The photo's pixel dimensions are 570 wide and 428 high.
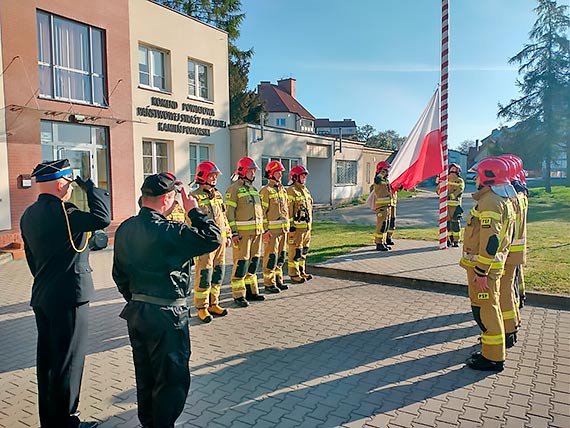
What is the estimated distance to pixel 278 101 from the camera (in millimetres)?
57031

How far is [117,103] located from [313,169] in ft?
50.7

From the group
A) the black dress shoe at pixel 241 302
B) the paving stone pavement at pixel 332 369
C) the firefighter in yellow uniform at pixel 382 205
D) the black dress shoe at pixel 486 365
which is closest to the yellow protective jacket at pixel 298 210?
the paving stone pavement at pixel 332 369

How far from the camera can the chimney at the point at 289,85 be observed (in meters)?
61.8

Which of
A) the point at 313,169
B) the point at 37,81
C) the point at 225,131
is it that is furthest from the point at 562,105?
the point at 37,81

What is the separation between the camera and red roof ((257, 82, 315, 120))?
2215 inches

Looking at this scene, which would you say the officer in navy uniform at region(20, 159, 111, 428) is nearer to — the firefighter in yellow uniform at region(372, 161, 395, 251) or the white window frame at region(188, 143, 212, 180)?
the firefighter in yellow uniform at region(372, 161, 395, 251)

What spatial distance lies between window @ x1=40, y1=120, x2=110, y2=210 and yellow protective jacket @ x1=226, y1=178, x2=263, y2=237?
7834 millimetres

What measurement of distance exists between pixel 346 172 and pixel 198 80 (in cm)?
1463

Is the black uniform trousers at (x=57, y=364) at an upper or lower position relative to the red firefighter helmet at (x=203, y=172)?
lower

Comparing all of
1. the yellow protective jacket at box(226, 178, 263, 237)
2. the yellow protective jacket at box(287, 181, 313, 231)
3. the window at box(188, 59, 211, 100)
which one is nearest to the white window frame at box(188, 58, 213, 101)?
the window at box(188, 59, 211, 100)

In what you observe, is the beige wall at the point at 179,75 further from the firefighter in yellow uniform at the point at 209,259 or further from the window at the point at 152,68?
the firefighter in yellow uniform at the point at 209,259

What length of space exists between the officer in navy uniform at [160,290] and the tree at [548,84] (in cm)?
3720

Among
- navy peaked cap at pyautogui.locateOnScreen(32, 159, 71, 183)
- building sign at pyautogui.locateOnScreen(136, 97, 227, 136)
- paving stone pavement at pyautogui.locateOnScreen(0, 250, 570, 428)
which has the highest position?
building sign at pyautogui.locateOnScreen(136, 97, 227, 136)

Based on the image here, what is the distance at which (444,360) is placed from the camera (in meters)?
5.17
